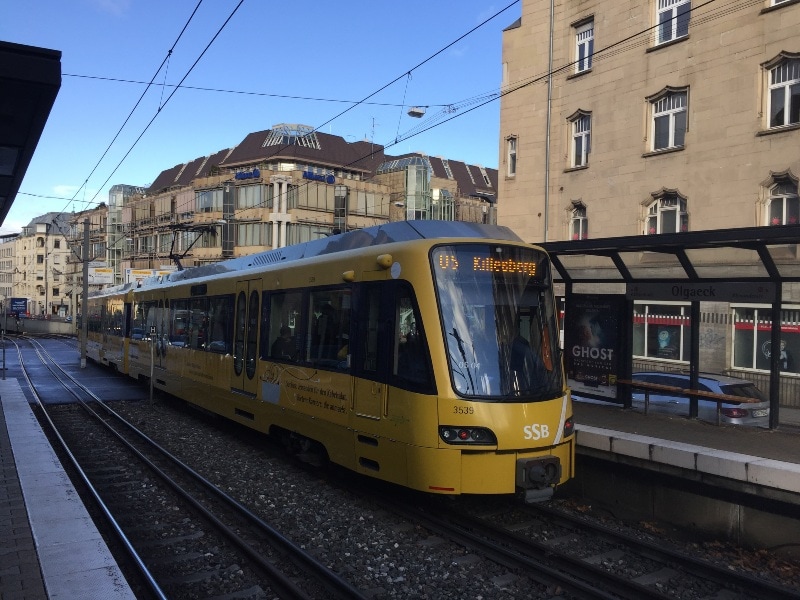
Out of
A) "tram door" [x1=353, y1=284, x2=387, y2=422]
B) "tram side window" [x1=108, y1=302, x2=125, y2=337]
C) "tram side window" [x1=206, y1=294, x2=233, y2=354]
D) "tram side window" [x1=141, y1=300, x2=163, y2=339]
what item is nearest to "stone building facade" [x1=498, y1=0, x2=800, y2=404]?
"tram door" [x1=353, y1=284, x2=387, y2=422]

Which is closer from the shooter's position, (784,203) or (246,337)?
(246,337)

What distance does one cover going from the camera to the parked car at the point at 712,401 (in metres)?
9.93

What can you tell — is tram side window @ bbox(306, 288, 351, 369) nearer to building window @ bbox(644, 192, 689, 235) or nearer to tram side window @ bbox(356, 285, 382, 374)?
tram side window @ bbox(356, 285, 382, 374)

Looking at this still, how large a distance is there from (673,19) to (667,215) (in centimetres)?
550

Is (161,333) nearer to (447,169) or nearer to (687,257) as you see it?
(687,257)

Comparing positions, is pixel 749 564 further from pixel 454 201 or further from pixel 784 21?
pixel 454 201

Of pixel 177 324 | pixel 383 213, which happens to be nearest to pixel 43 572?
pixel 177 324

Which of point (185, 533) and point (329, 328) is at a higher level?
point (329, 328)

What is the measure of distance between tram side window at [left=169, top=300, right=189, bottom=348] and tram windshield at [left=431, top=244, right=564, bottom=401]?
28.6 feet

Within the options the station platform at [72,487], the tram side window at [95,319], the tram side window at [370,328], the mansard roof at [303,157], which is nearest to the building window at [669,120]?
the station platform at [72,487]

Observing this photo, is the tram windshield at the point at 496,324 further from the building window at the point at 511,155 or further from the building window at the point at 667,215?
the building window at the point at 511,155

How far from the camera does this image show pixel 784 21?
56.2ft

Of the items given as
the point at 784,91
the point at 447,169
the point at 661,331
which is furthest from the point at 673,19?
the point at 447,169

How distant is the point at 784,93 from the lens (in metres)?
17.3
